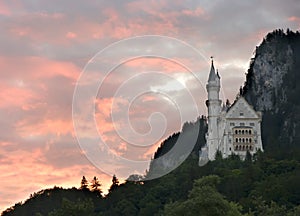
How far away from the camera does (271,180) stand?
9944cm

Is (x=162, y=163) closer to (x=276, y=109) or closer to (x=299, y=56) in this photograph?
(x=276, y=109)

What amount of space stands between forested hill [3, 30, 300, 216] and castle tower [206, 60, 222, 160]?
17.9 feet

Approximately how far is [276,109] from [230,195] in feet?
264

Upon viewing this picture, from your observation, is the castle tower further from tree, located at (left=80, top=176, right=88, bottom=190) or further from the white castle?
tree, located at (left=80, top=176, right=88, bottom=190)

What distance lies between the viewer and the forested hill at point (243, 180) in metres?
76.9

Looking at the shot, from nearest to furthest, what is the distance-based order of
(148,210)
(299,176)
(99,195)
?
(299,176), (148,210), (99,195)

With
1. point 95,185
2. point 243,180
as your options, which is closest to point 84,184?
point 95,185

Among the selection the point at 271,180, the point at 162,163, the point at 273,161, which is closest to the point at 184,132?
the point at 162,163

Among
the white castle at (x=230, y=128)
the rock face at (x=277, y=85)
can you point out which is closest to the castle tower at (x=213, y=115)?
the white castle at (x=230, y=128)

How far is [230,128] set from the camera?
138625 mm

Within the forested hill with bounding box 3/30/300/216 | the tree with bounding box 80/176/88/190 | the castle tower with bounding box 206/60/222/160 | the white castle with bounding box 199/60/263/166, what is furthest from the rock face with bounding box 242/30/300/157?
the tree with bounding box 80/176/88/190

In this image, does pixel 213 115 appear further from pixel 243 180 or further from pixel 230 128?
pixel 243 180

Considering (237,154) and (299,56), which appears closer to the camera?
(237,154)

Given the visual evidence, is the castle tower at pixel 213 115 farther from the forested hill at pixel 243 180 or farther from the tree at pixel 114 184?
the tree at pixel 114 184
